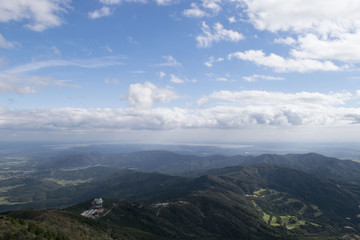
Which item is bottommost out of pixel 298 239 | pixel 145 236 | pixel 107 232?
pixel 298 239

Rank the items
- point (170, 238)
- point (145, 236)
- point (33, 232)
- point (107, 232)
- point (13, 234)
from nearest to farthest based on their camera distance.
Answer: point (13, 234) < point (33, 232) < point (107, 232) < point (145, 236) < point (170, 238)

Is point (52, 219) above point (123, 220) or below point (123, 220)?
above

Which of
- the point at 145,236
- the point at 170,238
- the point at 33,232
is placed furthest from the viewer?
the point at 170,238

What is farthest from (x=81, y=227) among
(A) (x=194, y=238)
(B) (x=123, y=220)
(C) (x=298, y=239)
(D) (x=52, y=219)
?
(C) (x=298, y=239)

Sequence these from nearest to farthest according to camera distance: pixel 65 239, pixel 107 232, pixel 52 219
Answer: pixel 65 239
pixel 52 219
pixel 107 232

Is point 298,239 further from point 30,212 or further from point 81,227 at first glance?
point 30,212

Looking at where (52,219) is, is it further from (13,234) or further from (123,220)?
(123,220)

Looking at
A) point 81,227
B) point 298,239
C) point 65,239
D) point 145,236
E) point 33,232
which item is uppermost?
point 33,232

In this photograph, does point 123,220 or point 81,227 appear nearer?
point 81,227

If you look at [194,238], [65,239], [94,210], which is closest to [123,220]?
[94,210]
